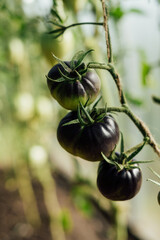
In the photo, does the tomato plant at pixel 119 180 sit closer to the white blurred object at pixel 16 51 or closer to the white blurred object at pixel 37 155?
the white blurred object at pixel 16 51

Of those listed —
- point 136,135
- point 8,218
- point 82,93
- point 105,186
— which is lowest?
point 8,218

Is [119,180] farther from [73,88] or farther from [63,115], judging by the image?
[63,115]

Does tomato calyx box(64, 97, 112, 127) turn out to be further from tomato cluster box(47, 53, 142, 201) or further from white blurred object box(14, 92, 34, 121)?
white blurred object box(14, 92, 34, 121)

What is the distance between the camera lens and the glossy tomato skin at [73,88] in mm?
358

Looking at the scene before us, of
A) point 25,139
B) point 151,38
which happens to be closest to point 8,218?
point 25,139

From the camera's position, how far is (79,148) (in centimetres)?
35

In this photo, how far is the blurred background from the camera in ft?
3.18

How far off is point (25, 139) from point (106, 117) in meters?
1.60

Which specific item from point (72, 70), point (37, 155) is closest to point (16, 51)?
point (37, 155)

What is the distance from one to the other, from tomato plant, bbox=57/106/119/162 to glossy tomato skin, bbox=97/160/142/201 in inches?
1.2

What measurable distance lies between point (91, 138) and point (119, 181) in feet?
0.23

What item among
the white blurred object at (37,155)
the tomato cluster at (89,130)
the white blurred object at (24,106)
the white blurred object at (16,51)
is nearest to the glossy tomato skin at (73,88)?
the tomato cluster at (89,130)

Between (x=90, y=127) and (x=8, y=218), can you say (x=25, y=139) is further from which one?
(x=90, y=127)

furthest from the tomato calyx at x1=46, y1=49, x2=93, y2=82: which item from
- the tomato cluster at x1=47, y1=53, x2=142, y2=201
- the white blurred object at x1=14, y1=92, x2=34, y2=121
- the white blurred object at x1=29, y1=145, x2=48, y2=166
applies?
the white blurred object at x1=29, y1=145, x2=48, y2=166
